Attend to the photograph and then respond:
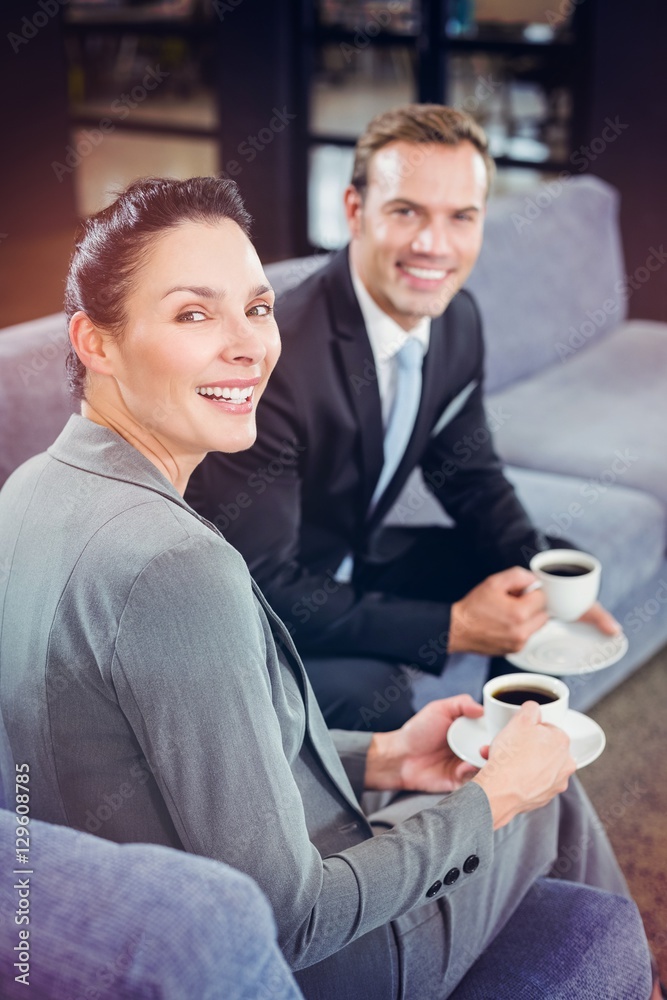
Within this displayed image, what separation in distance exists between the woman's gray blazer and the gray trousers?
11cm

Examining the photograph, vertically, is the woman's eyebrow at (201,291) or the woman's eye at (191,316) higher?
the woman's eyebrow at (201,291)

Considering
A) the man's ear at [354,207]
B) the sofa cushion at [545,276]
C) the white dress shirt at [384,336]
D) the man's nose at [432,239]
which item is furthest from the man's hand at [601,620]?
the sofa cushion at [545,276]

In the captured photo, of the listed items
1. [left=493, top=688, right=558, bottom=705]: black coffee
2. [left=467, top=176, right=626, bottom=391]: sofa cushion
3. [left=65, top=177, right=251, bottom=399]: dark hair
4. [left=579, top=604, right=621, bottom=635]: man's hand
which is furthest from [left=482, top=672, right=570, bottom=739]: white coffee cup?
[left=467, top=176, right=626, bottom=391]: sofa cushion

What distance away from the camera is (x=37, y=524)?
0.94 m

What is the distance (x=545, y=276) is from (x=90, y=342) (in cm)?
233

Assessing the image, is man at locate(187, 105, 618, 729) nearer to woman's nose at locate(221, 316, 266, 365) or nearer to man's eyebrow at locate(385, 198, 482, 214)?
man's eyebrow at locate(385, 198, 482, 214)

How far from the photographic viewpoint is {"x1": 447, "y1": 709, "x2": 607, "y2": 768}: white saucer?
4.04 ft

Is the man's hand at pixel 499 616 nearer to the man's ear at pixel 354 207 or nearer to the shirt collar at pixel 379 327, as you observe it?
the shirt collar at pixel 379 327

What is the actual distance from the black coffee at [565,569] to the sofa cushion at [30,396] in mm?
759

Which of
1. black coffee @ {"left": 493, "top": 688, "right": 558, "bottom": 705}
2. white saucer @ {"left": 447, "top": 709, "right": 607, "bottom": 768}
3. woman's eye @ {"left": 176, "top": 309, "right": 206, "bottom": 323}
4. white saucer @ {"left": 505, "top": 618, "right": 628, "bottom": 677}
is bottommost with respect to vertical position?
white saucer @ {"left": 505, "top": 618, "right": 628, "bottom": 677}

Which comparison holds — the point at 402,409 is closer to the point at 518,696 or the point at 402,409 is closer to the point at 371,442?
the point at 371,442

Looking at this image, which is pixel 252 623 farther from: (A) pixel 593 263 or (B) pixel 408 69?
(B) pixel 408 69

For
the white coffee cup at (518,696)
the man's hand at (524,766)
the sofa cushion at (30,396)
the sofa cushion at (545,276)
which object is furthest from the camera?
the sofa cushion at (545,276)

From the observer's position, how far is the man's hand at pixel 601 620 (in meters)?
1.62
